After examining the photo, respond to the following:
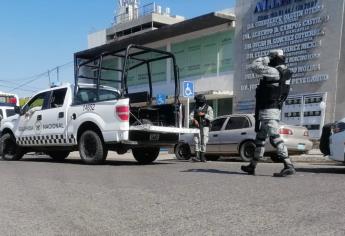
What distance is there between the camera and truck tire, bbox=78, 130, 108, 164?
33.7 ft

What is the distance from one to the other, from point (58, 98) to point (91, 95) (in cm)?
102

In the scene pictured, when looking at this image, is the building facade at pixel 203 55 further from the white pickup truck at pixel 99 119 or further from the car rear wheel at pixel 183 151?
the white pickup truck at pixel 99 119

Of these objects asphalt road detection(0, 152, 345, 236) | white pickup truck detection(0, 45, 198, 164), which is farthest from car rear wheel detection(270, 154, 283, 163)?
asphalt road detection(0, 152, 345, 236)

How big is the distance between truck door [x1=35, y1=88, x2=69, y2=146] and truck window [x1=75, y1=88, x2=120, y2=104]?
426 mm

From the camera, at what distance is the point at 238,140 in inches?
522

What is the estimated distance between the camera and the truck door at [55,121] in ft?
36.8

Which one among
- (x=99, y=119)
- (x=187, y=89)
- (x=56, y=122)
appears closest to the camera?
(x=99, y=119)

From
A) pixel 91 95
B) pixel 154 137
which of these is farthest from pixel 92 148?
pixel 154 137

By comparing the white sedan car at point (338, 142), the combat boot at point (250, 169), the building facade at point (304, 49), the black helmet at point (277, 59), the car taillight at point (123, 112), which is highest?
the building facade at point (304, 49)

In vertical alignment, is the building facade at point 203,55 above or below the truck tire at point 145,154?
above

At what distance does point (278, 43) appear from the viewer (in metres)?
20.0

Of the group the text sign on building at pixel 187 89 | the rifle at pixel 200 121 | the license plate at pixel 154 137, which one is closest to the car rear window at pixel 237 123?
the rifle at pixel 200 121

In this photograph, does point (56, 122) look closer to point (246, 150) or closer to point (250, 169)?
point (246, 150)

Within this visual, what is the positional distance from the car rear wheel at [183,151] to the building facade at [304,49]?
20.7ft
